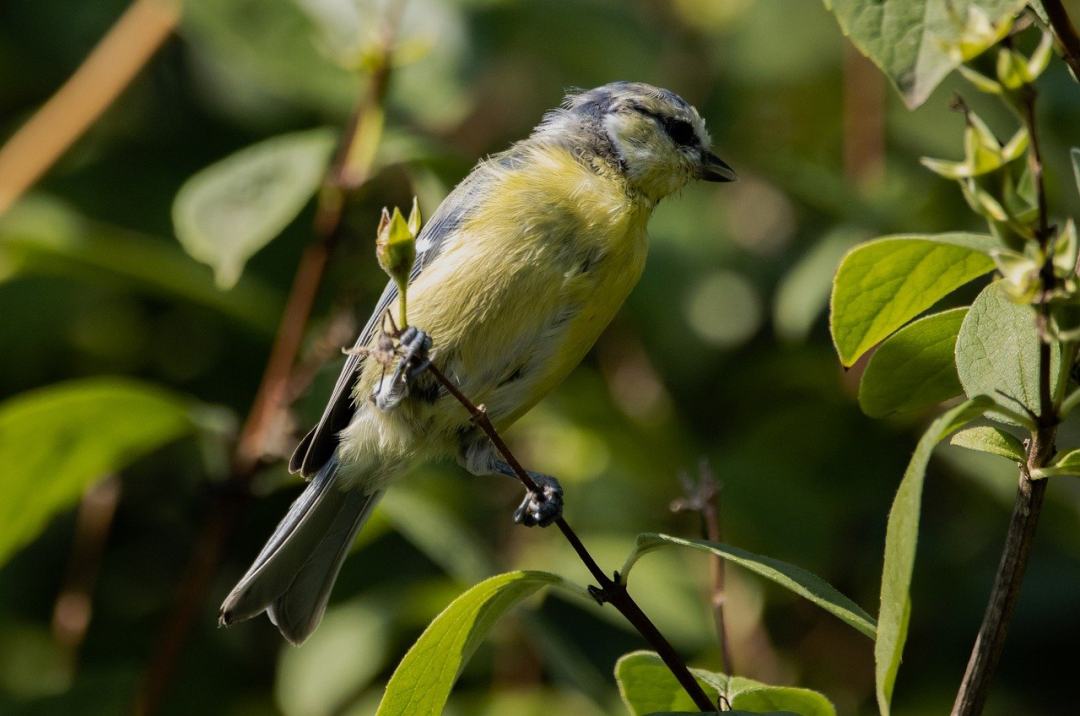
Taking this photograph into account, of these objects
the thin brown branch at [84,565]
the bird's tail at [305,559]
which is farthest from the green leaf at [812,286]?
the thin brown branch at [84,565]

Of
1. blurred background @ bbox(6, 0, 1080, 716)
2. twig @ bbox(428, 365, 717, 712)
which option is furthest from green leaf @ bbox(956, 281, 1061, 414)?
blurred background @ bbox(6, 0, 1080, 716)

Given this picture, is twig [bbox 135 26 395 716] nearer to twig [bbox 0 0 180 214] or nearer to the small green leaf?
twig [bbox 0 0 180 214]

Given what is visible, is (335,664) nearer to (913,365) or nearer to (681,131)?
(681,131)

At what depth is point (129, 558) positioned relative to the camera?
12.7 ft

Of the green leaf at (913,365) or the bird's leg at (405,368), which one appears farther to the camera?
the bird's leg at (405,368)

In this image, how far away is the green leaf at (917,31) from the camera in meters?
1.24

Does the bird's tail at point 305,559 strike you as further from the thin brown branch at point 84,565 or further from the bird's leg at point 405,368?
the thin brown branch at point 84,565

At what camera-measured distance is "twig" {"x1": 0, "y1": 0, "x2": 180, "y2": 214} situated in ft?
10.8

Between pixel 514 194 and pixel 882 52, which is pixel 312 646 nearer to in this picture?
pixel 514 194

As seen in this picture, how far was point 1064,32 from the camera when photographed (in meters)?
1.38

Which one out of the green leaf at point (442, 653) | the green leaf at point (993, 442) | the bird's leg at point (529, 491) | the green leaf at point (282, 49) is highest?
the green leaf at point (282, 49)

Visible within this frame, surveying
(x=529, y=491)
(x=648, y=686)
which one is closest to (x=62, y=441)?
(x=529, y=491)

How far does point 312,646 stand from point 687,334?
1.29 m

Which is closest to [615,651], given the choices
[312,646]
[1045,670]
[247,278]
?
[312,646]
